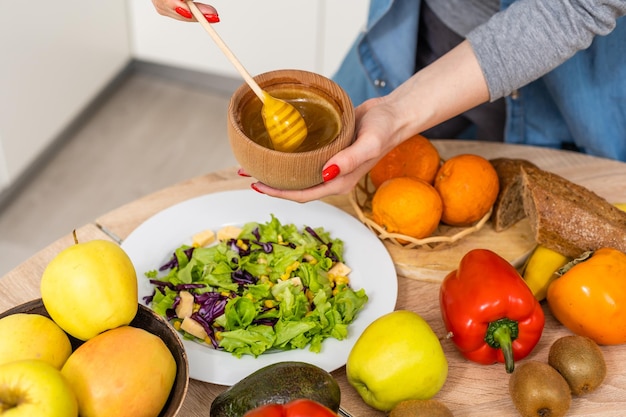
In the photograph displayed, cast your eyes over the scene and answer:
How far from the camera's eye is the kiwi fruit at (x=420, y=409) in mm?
953

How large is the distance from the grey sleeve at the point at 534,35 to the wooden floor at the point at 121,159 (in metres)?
1.81

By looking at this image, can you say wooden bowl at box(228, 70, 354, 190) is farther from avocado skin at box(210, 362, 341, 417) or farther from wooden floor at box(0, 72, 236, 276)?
wooden floor at box(0, 72, 236, 276)

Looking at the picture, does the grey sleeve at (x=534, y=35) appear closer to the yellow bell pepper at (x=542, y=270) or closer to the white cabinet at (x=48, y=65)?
the yellow bell pepper at (x=542, y=270)

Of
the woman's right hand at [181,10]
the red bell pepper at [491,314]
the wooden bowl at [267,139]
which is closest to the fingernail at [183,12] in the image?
the woman's right hand at [181,10]

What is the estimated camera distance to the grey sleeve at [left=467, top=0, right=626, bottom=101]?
122 centimetres

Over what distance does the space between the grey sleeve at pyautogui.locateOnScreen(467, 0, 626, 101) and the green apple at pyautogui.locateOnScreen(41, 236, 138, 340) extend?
75 cm

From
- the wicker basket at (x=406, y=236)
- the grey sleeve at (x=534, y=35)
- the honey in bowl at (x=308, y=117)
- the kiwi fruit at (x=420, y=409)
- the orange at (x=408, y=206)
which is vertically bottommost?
the wicker basket at (x=406, y=236)

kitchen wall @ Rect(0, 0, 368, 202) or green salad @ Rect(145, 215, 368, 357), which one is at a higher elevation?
green salad @ Rect(145, 215, 368, 357)

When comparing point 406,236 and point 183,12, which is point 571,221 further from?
point 183,12

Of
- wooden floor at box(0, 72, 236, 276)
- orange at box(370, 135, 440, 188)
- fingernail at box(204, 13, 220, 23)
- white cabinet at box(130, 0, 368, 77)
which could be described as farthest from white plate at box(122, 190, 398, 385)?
white cabinet at box(130, 0, 368, 77)

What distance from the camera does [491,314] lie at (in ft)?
3.57

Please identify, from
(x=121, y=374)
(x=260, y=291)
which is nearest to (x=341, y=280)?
(x=260, y=291)

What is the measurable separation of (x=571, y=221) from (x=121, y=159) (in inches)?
84.4

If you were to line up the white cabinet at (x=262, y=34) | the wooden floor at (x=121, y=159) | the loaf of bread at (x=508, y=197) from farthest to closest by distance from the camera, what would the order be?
the white cabinet at (x=262, y=34)
the wooden floor at (x=121, y=159)
the loaf of bread at (x=508, y=197)
